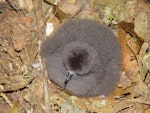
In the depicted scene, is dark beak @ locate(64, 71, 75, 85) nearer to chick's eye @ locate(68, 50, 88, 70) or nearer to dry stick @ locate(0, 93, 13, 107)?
chick's eye @ locate(68, 50, 88, 70)

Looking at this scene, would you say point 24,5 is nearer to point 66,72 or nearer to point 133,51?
point 66,72

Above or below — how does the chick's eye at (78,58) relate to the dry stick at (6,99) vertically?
above

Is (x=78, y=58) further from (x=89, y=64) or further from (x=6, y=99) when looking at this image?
(x=6, y=99)

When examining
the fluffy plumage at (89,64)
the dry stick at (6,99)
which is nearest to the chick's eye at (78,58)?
the fluffy plumage at (89,64)

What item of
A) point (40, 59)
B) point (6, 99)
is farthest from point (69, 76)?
point (6, 99)

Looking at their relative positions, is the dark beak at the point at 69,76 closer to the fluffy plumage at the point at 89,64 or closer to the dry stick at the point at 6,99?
the fluffy plumage at the point at 89,64

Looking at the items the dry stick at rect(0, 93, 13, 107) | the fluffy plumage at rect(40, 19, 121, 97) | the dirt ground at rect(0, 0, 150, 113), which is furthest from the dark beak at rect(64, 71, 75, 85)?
the dry stick at rect(0, 93, 13, 107)
